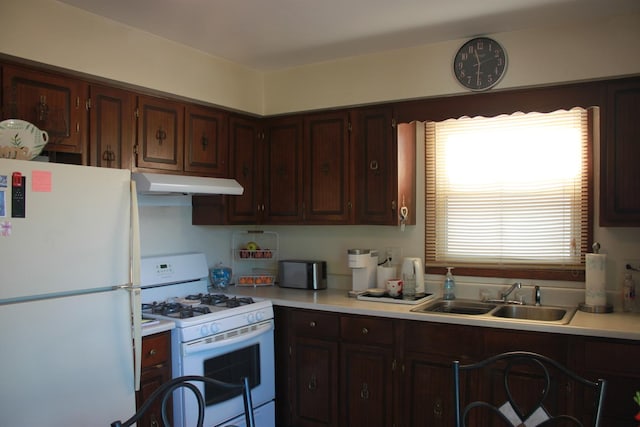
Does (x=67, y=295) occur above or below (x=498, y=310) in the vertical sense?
above

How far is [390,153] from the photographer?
131 inches

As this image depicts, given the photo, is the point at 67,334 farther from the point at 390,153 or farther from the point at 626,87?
the point at 626,87

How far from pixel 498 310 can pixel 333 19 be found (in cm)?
184

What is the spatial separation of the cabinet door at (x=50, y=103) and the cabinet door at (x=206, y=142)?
705 mm

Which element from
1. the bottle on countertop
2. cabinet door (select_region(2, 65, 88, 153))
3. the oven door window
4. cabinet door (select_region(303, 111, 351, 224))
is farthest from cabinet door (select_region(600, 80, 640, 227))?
cabinet door (select_region(2, 65, 88, 153))

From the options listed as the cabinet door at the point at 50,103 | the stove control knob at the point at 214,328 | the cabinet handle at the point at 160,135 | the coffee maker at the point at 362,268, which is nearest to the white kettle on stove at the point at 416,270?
the coffee maker at the point at 362,268

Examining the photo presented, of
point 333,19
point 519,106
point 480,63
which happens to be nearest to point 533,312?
point 519,106

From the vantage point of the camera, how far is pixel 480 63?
3002 mm

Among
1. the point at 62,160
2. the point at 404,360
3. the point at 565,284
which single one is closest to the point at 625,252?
the point at 565,284

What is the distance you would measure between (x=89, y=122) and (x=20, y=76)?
0.37m

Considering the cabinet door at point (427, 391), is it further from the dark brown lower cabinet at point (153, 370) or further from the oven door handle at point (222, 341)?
the dark brown lower cabinet at point (153, 370)

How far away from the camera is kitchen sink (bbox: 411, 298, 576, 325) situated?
2939 mm

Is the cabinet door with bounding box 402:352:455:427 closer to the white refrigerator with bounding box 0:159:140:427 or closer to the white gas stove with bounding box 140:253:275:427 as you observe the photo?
the white gas stove with bounding box 140:253:275:427

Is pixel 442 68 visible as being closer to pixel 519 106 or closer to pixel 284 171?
pixel 519 106
